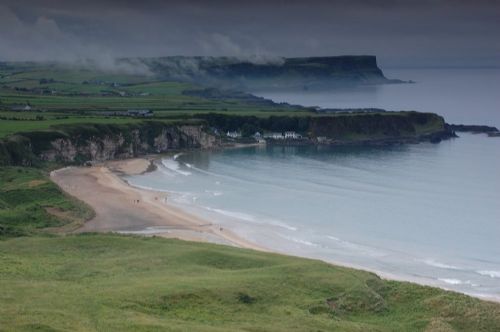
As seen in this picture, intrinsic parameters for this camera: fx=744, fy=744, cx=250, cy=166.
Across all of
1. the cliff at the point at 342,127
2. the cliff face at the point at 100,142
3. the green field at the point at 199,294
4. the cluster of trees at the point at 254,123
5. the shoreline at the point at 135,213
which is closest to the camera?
the green field at the point at 199,294

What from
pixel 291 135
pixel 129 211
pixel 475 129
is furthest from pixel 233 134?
pixel 129 211

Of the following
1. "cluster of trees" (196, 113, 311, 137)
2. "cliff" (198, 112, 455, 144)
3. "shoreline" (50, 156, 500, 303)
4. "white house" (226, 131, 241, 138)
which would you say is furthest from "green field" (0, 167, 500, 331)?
"cliff" (198, 112, 455, 144)

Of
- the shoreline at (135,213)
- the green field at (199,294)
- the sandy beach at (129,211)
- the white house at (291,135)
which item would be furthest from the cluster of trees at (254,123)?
the green field at (199,294)

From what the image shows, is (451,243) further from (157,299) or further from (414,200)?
(157,299)

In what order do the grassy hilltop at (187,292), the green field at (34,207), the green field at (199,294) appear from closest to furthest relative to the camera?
the green field at (199,294) → the grassy hilltop at (187,292) → the green field at (34,207)

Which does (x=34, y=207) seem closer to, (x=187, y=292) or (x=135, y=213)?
(x=135, y=213)

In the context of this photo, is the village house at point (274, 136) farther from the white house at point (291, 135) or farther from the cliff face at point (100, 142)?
the cliff face at point (100, 142)
